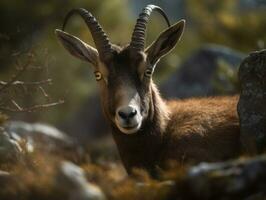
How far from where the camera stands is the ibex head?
11.5m

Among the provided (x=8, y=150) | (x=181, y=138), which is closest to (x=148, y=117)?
(x=181, y=138)

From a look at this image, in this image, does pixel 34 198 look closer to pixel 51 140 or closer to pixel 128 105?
pixel 128 105

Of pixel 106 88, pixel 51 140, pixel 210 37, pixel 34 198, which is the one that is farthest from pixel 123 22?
pixel 34 198

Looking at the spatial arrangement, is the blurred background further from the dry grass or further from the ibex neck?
the dry grass

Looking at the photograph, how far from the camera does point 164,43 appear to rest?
13.4m

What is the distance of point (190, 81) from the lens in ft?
72.9

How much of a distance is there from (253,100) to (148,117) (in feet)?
6.21

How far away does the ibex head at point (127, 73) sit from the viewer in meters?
11.5

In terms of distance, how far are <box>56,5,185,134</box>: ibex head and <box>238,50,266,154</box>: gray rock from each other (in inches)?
61.6

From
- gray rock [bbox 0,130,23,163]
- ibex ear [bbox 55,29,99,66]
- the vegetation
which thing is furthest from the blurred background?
gray rock [bbox 0,130,23,163]

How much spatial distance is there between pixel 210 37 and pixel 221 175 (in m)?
28.9

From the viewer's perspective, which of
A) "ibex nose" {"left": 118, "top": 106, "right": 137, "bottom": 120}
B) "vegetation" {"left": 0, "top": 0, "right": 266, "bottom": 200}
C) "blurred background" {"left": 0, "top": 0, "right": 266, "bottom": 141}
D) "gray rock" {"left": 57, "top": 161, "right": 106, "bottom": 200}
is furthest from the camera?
"blurred background" {"left": 0, "top": 0, "right": 266, "bottom": 141}

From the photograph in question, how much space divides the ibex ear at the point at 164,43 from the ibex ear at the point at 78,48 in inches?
36.7

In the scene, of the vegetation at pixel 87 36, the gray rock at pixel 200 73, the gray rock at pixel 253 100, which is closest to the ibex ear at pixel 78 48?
the gray rock at pixel 253 100
